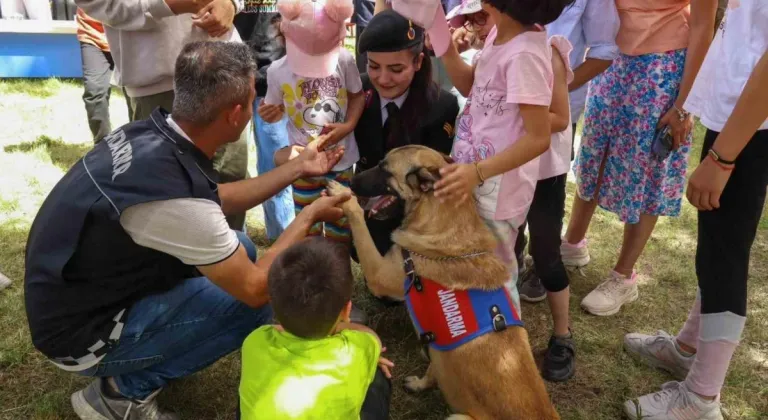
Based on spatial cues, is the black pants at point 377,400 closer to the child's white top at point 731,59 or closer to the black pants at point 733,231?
the black pants at point 733,231

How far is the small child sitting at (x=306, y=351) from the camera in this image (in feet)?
6.63

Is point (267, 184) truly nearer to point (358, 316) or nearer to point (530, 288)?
point (358, 316)

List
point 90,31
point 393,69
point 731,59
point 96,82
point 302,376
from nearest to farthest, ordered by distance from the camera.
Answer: point 302,376, point 731,59, point 393,69, point 90,31, point 96,82

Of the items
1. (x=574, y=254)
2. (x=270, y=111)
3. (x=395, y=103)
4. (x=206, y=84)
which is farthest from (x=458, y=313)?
(x=574, y=254)

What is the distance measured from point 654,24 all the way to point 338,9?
2.01 m

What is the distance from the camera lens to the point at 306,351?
2.12 metres

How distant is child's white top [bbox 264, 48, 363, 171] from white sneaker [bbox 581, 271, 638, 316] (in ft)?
6.99

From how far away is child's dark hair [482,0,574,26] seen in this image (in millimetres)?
2473

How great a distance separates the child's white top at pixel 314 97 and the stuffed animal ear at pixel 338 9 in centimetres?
31

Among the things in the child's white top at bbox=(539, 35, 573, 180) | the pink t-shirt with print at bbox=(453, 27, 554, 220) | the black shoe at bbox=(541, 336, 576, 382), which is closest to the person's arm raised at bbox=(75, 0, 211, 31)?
the pink t-shirt with print at bbox=(453, 27, 554, 220)

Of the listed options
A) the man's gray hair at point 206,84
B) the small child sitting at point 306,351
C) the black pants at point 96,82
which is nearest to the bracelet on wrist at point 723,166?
the small child sitting at point 306,351

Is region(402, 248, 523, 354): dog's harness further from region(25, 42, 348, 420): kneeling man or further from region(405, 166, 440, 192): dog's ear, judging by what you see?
region(25, 42, 348, 420): kneeling man

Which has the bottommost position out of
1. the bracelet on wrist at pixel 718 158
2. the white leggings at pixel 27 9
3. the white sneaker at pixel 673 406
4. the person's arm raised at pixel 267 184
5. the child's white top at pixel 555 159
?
the white leggings at pixel 27 9

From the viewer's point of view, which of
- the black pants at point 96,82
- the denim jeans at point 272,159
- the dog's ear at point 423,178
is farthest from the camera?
the black pants at point 96,82
